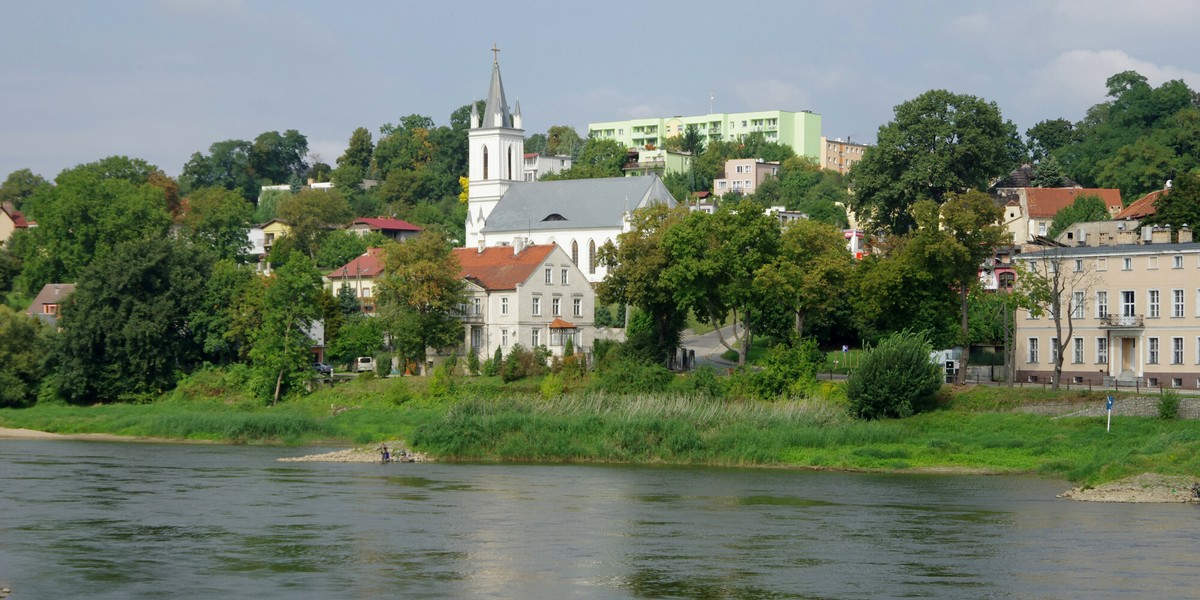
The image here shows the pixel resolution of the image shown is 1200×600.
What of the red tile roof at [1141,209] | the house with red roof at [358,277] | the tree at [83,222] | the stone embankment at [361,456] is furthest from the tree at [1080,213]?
the tree at [83,222]

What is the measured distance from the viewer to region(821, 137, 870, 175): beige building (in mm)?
182500

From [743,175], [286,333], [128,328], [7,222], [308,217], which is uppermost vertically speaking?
[743,175]

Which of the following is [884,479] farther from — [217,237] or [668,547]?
[217,237]

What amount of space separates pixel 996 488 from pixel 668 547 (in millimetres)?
14825

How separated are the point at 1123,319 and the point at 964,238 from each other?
6802 mm

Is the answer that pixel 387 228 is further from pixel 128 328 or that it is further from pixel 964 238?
pixel 964 238

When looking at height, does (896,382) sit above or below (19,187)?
below

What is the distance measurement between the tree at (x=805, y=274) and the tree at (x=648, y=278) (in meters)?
5.21

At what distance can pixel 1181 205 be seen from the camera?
65250mm

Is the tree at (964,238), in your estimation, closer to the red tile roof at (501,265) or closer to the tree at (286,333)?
the red tile roof at (501,265)

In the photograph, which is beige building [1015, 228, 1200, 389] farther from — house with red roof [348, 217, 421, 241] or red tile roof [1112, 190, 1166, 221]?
house with red roof [348, 217, 421, 241]

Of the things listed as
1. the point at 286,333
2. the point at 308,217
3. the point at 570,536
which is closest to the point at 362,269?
the point at 286,333

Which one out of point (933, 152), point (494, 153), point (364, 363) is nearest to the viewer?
point (364, 363)

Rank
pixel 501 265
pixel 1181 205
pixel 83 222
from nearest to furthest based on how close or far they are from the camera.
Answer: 1. pixel 1181 205
2. pixel 501 265
3. pixel 83 222
